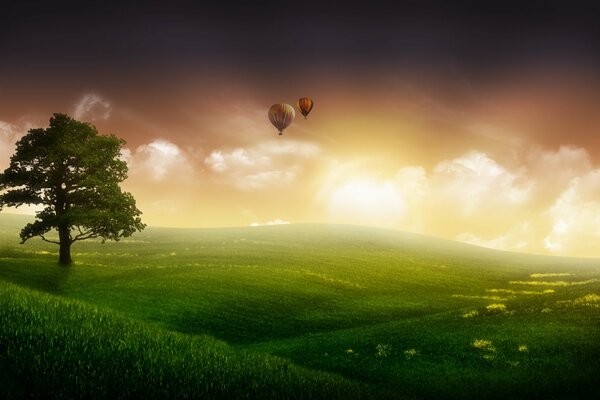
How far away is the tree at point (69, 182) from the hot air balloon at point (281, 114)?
20707 mm

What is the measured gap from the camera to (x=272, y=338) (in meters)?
32.1

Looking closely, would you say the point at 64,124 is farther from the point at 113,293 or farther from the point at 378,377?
the point at 378,377

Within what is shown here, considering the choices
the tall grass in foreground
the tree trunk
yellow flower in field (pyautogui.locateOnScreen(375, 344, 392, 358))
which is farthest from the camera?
the tree trunk

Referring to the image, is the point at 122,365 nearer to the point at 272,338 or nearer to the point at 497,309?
the point at 272,338

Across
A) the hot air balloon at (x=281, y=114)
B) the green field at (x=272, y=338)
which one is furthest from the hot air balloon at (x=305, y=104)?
the green field at (x=272, y=338)

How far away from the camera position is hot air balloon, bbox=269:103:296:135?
59.6 m

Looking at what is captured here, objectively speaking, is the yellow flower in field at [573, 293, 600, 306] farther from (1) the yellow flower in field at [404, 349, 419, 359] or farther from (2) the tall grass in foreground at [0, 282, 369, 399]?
(2) the tall grass in foreground at [0, 282, 369, 399]

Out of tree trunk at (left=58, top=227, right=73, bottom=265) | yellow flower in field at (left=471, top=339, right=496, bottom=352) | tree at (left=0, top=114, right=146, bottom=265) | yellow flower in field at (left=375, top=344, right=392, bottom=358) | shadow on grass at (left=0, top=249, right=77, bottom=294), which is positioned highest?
tree at (left=0, top=114, right=146, bottom=265)

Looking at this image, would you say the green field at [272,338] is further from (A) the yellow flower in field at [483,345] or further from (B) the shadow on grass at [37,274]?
(B) the shadow on grass at [37,274]

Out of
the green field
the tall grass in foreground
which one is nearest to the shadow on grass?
the green field

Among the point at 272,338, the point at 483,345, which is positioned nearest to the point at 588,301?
the point at 483,345

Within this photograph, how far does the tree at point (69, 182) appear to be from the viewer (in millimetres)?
46562

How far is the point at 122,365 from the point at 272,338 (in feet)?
61.0

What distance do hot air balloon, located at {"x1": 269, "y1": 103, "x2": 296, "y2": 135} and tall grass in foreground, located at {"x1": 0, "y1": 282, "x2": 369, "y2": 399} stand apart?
42.0m
